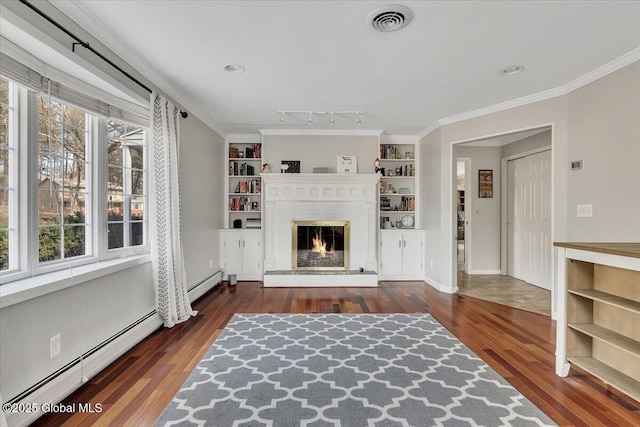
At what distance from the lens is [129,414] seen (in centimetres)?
174

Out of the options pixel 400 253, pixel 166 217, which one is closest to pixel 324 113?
pixel 166 217

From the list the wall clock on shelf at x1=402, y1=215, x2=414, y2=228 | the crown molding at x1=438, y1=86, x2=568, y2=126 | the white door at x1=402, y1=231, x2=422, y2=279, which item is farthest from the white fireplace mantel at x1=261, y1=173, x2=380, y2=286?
the crown molding at x1=438, y1=86, x2=568, y2=126

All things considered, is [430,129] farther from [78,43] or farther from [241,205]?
[78,43]

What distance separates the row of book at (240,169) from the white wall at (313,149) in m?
0.40

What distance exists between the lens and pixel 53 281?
5.93ft

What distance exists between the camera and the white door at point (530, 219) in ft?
14.8

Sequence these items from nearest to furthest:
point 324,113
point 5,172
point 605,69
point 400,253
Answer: point 5,172 → point 605,69 → point 324,113 → point 400,253

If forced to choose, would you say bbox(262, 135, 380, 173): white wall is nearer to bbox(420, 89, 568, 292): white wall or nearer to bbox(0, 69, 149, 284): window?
bbox(420, 89, 568, 292): white wall

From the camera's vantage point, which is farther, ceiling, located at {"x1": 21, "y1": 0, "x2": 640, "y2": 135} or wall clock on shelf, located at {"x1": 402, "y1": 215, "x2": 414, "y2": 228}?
wall clock on shelf, located at {"x1": 402, "y1": 215, "x2": 414, "y2": 228}

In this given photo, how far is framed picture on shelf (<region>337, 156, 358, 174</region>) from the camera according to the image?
4.93 meters

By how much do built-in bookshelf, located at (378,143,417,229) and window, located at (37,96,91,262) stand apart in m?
4.13

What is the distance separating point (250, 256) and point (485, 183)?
4.44m

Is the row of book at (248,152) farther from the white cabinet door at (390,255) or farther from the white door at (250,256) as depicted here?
the white cabinet door at (390,255)

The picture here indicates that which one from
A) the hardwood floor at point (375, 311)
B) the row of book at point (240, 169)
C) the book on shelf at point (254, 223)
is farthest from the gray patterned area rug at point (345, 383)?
the row of book at point (240, 169)
